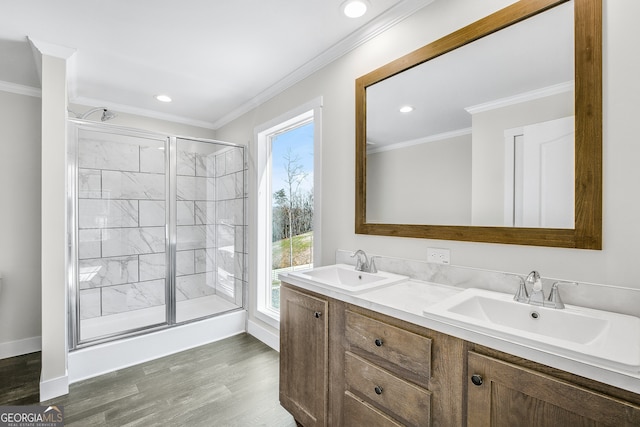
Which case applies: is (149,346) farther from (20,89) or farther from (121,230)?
(20,89)

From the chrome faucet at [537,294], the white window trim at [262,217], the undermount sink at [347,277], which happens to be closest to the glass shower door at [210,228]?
the white window trim at [262,217]

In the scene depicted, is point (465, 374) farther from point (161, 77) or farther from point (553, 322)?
point (161, 77)

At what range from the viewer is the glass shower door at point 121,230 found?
2885 mm

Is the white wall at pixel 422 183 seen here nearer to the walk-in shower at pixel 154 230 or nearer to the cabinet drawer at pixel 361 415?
the cabinet drawer at pixel 361 415

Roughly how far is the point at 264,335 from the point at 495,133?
2.69m

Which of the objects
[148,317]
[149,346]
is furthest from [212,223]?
[149,346]

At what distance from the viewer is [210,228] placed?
139 inches

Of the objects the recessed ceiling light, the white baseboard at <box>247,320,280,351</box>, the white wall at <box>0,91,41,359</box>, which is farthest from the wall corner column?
the recessed ceiling light

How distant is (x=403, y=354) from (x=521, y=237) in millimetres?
751

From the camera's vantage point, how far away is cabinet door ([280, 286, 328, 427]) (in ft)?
5.20

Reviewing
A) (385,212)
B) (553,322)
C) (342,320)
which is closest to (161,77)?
(385,212)

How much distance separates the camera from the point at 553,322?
1128mm

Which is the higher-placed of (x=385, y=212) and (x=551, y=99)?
(x=551, y=99)

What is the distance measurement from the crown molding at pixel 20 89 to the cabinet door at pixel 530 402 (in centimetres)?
415
